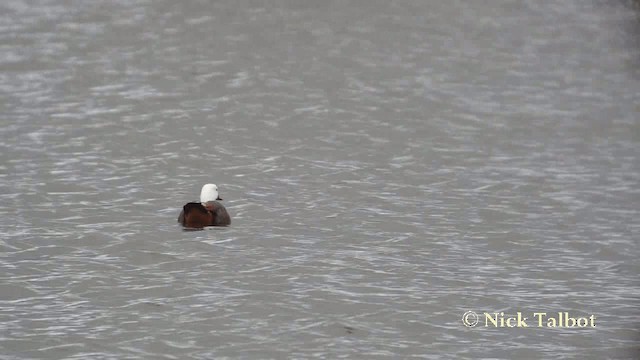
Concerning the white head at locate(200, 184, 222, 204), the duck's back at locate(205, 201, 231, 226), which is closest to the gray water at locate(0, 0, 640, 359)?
the duck's back at locate(205, 201, 231, 226)

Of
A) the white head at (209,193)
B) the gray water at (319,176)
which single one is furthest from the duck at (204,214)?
the gray water at (319,176)

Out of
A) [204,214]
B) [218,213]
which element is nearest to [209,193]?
[218,213]

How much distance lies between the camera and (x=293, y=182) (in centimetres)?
1218

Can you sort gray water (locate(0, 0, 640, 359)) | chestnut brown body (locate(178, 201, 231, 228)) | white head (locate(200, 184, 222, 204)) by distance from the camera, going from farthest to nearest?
white head (locate(200, 184, 222, 204)), chestnut brown body (locate(178, 201, 231, 228)), gray water (locate(0, 0, 640, 359))

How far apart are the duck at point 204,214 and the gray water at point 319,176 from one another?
103 millimetres

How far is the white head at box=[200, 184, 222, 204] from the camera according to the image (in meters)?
11.3

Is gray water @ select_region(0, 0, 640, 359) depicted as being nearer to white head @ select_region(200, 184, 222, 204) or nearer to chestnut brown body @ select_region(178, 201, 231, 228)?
chestnut brown body @ select_region(178, 201, 231, 228)

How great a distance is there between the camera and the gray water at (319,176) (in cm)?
902

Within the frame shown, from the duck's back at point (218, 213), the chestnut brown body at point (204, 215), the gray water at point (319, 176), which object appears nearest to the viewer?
the gray water at point (319, 176)

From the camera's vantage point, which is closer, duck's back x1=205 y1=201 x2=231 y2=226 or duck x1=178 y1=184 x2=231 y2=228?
duck x1=178 y1=184 x2=231 y2=228

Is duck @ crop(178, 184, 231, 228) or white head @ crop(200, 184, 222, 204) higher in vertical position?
white head @ crop(200, 184, 222, 204)

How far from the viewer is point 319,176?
12.4m

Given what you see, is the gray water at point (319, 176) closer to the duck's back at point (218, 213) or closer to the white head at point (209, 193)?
the duck's back at point (218, 213)

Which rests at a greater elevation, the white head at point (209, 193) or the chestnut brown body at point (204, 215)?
the white head at point (209, 193)
